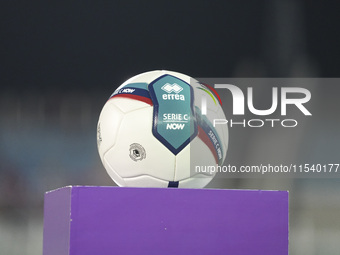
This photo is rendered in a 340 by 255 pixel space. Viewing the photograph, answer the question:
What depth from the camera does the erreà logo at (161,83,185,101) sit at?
1580 mm

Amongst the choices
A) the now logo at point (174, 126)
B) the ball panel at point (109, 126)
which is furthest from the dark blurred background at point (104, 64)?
the now logo at point (174, 126)

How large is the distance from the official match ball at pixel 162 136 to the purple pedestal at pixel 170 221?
15cm

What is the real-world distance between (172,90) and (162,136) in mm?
124

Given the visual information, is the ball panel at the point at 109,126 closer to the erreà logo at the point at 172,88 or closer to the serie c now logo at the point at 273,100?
the erreà logo at the point at 172,88

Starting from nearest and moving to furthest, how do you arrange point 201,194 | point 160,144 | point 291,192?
point 201,194 → point 160,144 → point 291,192

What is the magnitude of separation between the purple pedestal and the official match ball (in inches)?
5.8

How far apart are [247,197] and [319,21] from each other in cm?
271

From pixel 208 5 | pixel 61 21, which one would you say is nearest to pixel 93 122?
pixel 61 21

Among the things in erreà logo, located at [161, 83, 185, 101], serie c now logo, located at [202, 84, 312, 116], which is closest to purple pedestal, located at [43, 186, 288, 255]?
erreà logo, located at [161, 83, 185, 101]

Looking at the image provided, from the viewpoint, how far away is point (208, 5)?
3.98 m

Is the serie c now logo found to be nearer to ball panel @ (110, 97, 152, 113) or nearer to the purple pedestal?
ball panel @ (110, 97, 152, 113)

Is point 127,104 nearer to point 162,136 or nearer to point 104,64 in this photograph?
point 162,136

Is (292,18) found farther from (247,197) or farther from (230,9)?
(247,197)

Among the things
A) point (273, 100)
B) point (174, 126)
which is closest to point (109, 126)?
point (174, 126)
